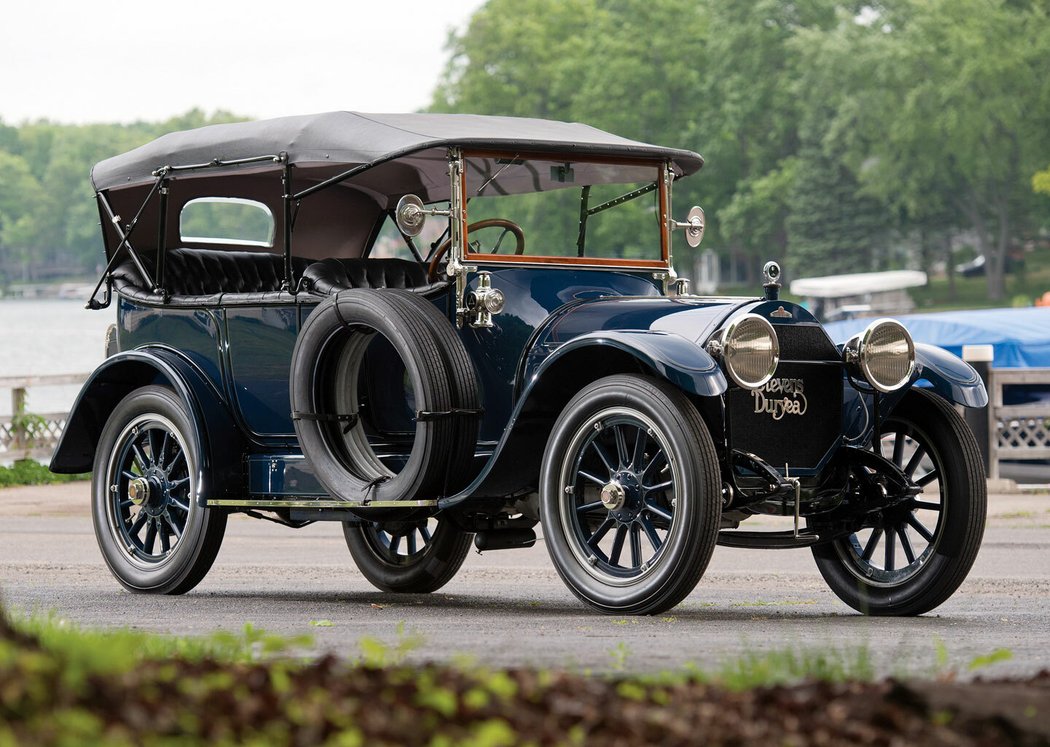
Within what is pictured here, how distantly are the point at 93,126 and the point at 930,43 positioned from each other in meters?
76.8

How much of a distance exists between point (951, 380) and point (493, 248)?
248cm

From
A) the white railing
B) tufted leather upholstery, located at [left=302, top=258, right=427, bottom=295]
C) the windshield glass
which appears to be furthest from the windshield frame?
the white railing

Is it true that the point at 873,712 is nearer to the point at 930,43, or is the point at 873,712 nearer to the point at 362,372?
the point at 362,372

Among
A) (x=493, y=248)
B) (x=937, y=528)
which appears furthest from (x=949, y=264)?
(x=937, y=528)

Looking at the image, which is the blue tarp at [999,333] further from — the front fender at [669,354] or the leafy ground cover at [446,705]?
the leafy ground cover at [446,705]

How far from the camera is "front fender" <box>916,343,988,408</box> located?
26.7 feet

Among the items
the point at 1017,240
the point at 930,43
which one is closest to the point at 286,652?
the point at 930,43

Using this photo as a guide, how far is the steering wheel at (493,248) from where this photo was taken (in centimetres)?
903

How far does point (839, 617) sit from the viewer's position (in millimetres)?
7773

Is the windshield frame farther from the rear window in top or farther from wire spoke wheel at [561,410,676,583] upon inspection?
the rear window in top

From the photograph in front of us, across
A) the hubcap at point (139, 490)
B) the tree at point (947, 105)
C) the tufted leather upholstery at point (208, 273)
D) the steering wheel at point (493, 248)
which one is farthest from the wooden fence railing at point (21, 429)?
the tree at point (947, 105)

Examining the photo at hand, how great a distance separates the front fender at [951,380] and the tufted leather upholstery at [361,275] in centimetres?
266

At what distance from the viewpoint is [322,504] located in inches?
336

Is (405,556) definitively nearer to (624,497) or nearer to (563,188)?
(563,188)
